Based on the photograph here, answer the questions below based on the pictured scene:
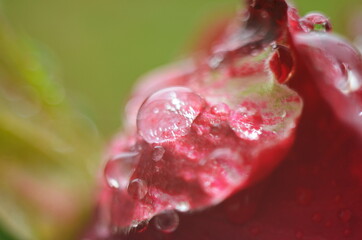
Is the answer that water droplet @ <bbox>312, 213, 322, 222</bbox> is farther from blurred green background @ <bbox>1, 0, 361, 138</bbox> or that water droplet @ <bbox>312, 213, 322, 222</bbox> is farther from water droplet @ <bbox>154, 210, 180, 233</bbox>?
blurred green background @ <bbox>1, 0, 361, 138</bbox>

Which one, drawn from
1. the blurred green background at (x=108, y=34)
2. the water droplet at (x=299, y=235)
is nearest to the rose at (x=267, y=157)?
the water droplet at (x=299, y=235)

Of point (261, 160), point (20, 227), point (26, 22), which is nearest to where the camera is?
point (261, 160)

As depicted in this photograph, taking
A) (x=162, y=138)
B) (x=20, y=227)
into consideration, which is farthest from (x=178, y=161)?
(x=20, y=227)

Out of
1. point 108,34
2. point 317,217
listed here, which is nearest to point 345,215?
point 317,217

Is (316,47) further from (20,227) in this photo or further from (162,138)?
(20,227)

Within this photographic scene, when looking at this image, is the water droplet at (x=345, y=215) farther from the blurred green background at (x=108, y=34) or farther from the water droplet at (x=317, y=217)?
the blurred green background at (x=108, y=34)

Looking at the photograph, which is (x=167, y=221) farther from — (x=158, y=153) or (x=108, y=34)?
(x=108, y=34)

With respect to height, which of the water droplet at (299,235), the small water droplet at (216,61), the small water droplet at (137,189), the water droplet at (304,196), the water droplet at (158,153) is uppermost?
the water droplet at (158,153)
